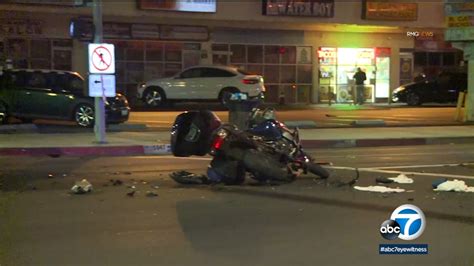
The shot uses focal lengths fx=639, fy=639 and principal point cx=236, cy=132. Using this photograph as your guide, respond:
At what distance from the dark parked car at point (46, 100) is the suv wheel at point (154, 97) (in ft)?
25.9

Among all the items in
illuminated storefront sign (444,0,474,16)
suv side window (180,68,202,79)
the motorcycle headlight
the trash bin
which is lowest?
the motorcycle headlight

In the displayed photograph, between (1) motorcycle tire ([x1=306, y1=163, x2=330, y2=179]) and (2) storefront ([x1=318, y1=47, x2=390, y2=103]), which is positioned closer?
(1) motorcycle tire ([x1=306, y1=163, x2=330, y2=179])

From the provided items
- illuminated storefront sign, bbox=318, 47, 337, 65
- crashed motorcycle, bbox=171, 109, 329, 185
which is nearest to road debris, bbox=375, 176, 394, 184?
crashed motorcycle, bbox=171, 109, 329, 185

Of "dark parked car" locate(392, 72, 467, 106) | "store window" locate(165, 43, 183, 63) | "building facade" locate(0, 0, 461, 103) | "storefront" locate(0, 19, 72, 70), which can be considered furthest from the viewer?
"dark parked car" locate(392, 72, 467, 106)

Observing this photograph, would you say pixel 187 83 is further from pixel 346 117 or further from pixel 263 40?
pixel 346 117

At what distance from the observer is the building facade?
27.2 meters

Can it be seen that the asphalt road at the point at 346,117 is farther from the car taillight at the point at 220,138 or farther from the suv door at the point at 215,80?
the car taillight at the point at 220,138

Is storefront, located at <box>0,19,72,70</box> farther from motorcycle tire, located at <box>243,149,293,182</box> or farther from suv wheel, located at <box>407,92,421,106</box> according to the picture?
motorcycle tire, located at <box>243,149,293,182</box>

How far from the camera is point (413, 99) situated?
3148cm

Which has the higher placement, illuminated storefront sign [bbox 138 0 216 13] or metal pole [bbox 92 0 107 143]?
illuminated storefront sign [bbox 138 0 216 13]

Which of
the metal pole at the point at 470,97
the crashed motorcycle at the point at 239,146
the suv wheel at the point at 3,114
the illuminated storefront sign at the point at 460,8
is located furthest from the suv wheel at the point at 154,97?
the crashed motorcycle at the point at 239,146

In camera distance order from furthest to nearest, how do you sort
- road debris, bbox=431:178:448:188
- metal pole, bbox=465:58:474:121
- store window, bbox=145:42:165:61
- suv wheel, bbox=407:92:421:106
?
suv wheel, bbox=407:92:421:106, store window, bbox=145:42:165:61, metal pole, bbox=465:58:474:121, road debris, bbox=431:178:448:188

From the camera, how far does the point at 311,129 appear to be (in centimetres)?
1906

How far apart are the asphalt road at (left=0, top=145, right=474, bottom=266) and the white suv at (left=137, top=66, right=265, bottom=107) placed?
50.9ft
